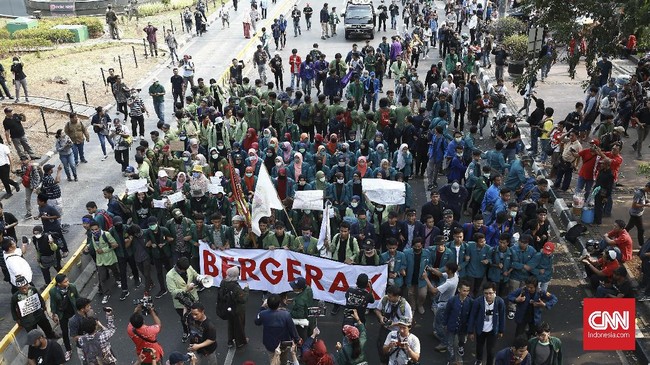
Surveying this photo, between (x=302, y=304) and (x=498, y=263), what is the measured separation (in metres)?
3.29

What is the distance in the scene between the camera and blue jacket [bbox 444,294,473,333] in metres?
8.96

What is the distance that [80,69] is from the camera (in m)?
27.7

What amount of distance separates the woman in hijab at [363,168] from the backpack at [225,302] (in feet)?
16.1

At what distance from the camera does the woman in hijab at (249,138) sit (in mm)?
15586

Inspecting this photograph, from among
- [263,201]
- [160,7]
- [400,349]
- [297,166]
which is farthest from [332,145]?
[160,7]

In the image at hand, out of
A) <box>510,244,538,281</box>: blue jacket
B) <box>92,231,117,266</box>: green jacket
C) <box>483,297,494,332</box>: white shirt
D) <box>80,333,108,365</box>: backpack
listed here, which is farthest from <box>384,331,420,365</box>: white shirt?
<box>92,231,117,266</box>: green jacket

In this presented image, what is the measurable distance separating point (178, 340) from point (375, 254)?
351 cm

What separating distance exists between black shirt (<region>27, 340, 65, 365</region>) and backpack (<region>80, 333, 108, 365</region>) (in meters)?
0.42

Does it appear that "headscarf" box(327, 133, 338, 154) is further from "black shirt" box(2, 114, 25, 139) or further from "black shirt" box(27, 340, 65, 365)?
"black shirt" box(2, 114, 25, 139)

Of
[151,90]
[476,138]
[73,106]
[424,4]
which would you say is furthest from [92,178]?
[424,4]

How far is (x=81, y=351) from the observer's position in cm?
837

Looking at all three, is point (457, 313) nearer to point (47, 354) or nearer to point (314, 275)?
point (314, 275)

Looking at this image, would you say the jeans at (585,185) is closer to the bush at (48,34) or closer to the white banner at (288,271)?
the white banner at (288,271)

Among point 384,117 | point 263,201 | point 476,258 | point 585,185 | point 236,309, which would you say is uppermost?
point 263,201
